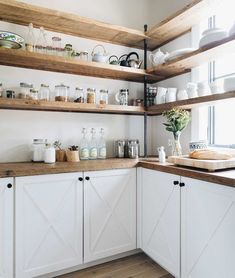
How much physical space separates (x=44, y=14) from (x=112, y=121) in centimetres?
120

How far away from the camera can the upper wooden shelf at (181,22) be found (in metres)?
1.85

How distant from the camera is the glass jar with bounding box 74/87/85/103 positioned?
7.17ft

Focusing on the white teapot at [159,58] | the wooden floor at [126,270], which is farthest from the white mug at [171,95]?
the wooden floor at [126,270]

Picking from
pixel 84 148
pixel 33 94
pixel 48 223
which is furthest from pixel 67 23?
pixel 48 223

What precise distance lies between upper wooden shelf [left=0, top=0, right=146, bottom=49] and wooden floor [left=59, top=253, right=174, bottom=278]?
2.16 m

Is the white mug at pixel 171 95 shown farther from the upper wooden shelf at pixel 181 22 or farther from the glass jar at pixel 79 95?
the glass jar at pixel 79 95

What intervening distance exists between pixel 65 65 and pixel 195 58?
115 cm

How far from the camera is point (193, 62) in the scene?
207 centimetres

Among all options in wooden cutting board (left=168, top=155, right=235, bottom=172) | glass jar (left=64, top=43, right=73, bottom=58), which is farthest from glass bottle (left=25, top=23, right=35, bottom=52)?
wooden cutting board (left=168, top=155, right=235, bottom=172)

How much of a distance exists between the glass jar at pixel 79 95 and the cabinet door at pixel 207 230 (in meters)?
1.21

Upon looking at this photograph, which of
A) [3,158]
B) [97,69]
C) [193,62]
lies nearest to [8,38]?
[97,69]

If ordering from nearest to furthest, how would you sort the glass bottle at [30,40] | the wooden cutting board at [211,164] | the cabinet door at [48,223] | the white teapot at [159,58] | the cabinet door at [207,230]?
the cabinet door at [207,230], the wooden cutting board at [211,164], the cabinet door at [48,223], the glass bottle at [30,40], the white teapot at [159,58]

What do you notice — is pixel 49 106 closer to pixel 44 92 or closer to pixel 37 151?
pixel 44 92

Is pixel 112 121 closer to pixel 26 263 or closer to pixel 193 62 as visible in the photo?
pixel 193 62
